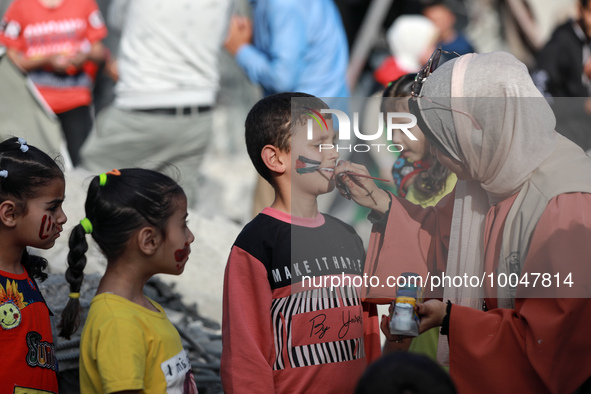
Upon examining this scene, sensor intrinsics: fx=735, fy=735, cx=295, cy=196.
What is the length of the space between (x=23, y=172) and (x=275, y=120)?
3.01 ft

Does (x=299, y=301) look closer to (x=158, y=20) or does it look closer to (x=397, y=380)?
(x=397, y=380)

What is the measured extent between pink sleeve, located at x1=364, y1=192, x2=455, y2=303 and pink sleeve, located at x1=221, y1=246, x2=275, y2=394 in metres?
0.37

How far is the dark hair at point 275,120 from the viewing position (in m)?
2.56

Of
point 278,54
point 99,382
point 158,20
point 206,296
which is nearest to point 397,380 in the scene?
point 99,382

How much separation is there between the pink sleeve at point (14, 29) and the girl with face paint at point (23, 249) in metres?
3.30

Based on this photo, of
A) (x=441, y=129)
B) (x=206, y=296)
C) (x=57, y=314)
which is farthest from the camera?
(x=206, y=296)

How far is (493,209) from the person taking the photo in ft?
7.84

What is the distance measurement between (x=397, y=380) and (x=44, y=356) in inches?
56.0

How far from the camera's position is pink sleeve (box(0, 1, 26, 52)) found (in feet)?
18.5

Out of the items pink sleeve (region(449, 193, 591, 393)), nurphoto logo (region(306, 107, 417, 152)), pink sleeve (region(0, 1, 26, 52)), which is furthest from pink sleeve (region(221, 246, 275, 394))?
pink sleeve (region(0, 1, 26, 52))

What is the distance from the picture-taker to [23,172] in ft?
8.58

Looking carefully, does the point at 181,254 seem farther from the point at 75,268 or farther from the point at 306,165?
the point at 306,165

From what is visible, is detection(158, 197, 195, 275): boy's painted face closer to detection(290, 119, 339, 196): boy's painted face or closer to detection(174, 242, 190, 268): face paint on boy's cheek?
detection(174, 242, 190, 268): face paint on boy's cheek

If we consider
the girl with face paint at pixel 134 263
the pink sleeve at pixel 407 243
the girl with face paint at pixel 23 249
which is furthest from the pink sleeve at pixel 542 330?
the girl with face paint at pixel 23 249
